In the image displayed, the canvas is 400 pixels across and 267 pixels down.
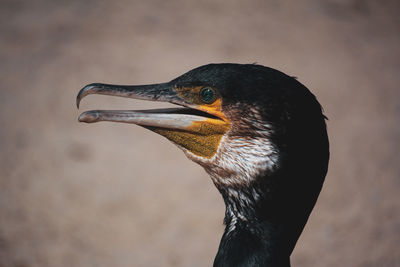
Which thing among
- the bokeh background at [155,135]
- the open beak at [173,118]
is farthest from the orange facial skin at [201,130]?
the bokeh background at [155,135]

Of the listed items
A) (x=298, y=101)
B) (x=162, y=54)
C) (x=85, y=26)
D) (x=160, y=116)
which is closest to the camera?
(x=298, y=101)

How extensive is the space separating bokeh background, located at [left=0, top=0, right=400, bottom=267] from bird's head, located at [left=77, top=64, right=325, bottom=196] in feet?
7.66

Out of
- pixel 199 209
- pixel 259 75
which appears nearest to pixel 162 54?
pixel 199 209

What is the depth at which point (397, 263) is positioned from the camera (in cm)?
413

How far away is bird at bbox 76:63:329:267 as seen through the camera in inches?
71.2

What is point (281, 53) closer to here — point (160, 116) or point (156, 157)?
point (156, 157)

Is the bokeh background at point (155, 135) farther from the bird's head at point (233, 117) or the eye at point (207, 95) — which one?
the eye at point (207, 95)

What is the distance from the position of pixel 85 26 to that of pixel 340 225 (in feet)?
14.0

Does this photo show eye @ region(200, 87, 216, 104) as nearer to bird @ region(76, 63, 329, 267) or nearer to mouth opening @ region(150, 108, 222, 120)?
bird @ region(76, 63, 329, 267)

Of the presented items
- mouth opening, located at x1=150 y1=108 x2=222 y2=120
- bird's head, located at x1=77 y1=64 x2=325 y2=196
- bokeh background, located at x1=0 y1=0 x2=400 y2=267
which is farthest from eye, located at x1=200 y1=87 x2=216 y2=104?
bokeh background, located at x1=0 y1=0 x2=400 y2=267

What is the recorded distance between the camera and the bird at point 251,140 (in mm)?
1808

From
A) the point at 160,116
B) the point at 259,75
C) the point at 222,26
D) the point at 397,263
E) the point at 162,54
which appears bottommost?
the point at 160,116

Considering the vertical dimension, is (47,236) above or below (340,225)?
below

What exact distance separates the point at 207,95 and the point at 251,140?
28 centimetres
